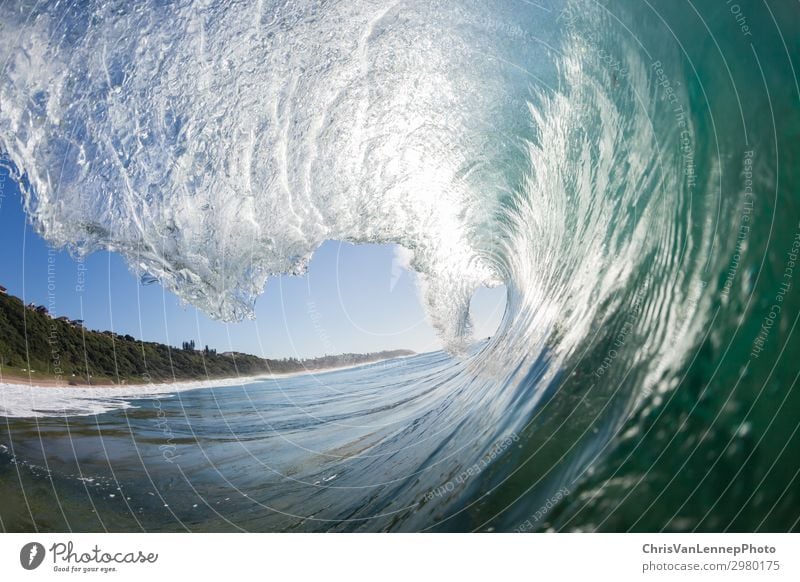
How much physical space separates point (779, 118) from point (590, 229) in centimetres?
140

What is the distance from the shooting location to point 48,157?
162 inches

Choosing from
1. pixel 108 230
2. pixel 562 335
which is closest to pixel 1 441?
pixel 108 230

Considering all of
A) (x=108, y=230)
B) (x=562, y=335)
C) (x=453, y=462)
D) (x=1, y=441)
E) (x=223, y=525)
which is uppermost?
(x=108, y=230)

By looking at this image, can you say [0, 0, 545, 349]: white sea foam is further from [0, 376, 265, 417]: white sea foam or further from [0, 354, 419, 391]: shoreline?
[0, 376, 265, 417]: white sea foam

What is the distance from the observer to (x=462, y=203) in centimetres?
662

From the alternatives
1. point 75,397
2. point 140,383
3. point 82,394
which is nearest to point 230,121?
point 75,397
